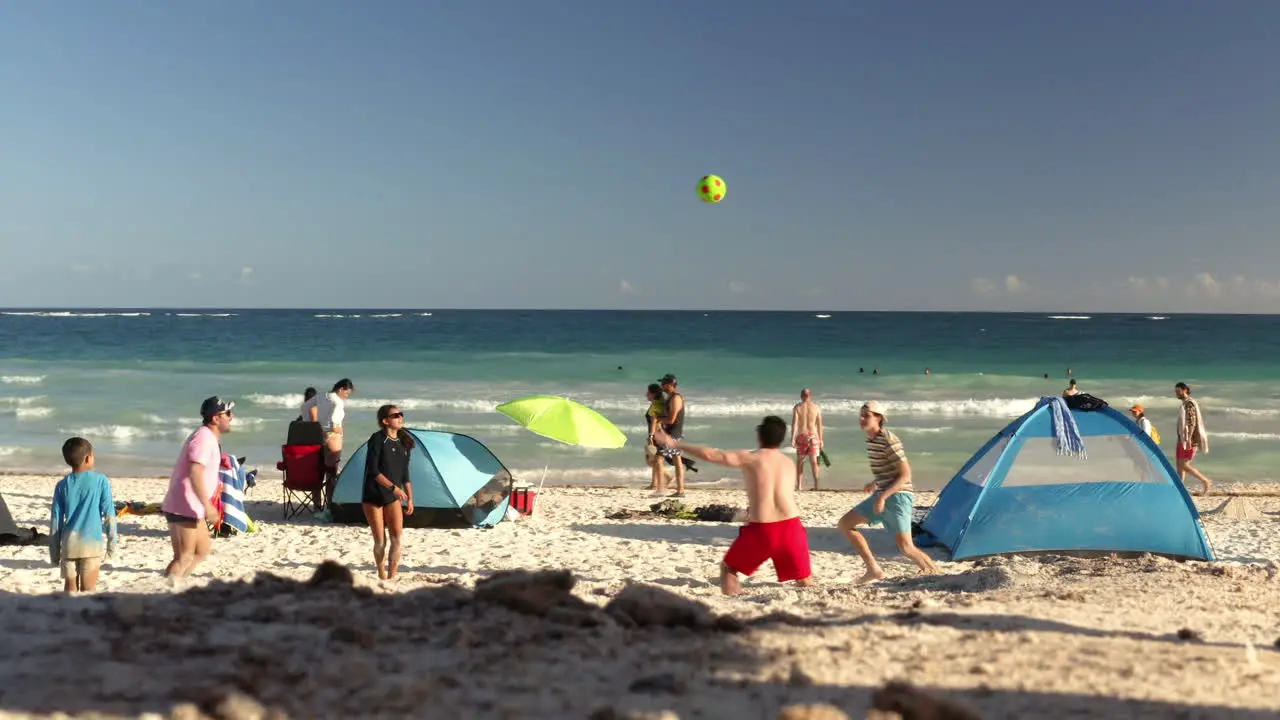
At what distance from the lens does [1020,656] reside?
4.50 m

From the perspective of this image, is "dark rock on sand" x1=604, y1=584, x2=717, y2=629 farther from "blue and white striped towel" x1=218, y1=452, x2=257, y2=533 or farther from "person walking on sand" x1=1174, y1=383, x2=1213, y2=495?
"person walking on sand" x1=1174, y1=383, x2=1213, y2=495

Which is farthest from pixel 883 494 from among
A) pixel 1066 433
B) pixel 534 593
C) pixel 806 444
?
pixel 806 444

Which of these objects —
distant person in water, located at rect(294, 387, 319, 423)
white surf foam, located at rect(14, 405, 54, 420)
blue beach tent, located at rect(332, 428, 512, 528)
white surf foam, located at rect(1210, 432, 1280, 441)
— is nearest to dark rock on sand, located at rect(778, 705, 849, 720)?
blue beach tent, located at rect(332, 428, 512, 528)

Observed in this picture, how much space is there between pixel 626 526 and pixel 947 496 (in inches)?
142

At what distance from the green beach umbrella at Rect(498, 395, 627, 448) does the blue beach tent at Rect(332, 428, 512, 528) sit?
594 millimetres

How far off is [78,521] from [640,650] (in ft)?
13.6

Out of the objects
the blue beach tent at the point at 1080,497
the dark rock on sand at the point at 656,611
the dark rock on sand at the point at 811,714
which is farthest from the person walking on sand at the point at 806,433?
the dark rock on sand at the point at 811,714

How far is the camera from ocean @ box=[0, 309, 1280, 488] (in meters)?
19.3

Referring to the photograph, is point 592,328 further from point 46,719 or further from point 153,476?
point 46,719

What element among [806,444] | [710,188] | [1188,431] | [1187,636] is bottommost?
[1187,636]

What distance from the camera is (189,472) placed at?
6.84 meters

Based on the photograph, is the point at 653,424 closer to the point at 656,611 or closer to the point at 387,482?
the point at 387,482

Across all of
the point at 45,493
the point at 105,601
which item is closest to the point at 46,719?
the point at 105,601

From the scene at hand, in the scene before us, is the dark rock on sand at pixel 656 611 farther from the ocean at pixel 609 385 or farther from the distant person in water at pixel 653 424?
the ocean at pixel 609 385
